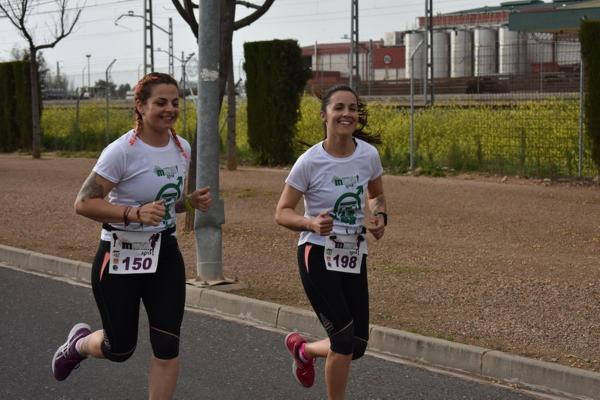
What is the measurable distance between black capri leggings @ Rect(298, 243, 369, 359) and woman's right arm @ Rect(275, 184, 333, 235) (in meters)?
0.18

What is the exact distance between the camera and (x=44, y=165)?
86.7 ft

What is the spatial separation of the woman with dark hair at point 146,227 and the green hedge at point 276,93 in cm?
1786

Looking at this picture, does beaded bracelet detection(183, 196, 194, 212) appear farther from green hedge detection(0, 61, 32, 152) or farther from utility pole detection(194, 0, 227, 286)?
green hedge detection(0, 61, 32, 152)

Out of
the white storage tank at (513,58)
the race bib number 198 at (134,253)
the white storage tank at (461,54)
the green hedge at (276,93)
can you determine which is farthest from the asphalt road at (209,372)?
the white storage tank at (461,54)

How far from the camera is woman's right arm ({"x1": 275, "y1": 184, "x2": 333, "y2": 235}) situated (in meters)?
5.38

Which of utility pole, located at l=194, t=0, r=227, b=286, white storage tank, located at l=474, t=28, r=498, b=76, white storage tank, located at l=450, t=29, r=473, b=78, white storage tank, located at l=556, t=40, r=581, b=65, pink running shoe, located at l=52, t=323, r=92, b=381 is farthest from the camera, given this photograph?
white storage tank, located at l=450, t=29, r=473, b=78

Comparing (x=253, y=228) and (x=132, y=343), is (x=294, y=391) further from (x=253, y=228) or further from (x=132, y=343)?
(x=253, y=228)

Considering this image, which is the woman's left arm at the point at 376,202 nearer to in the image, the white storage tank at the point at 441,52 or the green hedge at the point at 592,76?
the green hedge at the point at 592,76

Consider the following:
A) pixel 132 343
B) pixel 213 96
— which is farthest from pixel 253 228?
pixel 132 343

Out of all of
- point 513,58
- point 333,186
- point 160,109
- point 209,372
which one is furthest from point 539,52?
point 160,109

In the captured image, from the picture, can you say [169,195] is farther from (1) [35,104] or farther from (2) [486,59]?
(1) [35,104]

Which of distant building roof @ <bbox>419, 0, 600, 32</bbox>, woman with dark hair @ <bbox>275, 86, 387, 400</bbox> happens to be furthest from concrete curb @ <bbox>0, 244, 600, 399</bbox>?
distant building roof @ <bbox>419, 0, 600, 32</bbox>

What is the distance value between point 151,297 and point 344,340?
3.35ft

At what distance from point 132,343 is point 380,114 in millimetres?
19229
